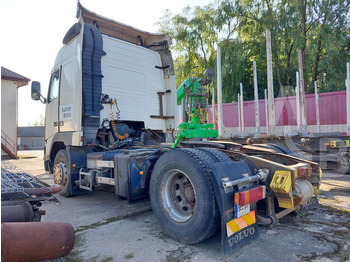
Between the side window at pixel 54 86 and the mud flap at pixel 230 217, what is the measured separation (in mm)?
4592

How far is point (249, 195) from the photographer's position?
118 inches

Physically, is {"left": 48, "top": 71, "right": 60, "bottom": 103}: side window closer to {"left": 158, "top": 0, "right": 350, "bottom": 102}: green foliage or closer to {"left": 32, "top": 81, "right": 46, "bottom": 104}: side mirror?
{"left": 32, "top": 81, "right": 46, "bottom": 104}: side mirror

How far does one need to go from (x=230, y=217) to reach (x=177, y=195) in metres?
0.88

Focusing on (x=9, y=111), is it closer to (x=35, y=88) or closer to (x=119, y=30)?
(x=35, y=88)

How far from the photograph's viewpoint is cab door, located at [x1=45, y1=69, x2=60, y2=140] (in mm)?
6173

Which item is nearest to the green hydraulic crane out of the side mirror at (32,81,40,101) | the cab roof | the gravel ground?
the cab roof

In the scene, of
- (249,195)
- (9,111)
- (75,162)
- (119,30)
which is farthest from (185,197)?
(9,111)

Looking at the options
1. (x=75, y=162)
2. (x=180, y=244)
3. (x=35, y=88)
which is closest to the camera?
(x=180, y=244)

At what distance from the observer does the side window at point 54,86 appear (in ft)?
20.4

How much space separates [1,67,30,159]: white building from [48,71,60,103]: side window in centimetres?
1563

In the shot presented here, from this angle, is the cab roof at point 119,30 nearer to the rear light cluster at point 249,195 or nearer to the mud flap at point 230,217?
the mud flap at point 230,217

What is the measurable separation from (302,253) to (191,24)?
76.0 ft

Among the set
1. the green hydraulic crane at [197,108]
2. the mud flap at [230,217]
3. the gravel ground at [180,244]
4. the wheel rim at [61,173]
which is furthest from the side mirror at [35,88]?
the mud flap at [230,217]

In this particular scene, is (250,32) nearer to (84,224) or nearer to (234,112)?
(234,112)
